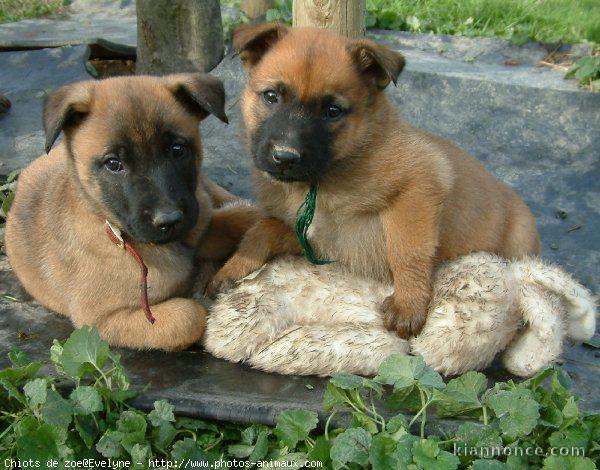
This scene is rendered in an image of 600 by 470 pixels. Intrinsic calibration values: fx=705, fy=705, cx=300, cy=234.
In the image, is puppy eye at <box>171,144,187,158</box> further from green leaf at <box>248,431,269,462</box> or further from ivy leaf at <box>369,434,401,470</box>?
ivy leaf at <box>369,434,401,470</box>

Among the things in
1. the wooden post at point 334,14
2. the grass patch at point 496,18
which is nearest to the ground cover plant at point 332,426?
the wooden post at point 334,14

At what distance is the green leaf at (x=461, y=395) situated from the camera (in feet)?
9.58

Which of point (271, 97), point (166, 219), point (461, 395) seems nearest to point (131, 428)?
point (166, 219)

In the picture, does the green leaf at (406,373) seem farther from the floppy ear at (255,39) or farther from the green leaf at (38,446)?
the floppy ear at (255,39)

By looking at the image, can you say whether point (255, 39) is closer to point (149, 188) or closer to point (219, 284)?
point (149, 188)

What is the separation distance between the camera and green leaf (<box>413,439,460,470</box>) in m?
2.63

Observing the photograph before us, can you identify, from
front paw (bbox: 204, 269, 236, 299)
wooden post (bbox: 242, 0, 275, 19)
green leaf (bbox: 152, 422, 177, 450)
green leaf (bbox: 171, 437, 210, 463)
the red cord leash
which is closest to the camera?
green leaf (bbox: 171, 437, 210, 463)

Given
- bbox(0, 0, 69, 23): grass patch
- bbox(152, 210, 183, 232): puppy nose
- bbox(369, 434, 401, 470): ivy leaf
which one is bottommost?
bbox(0, 0, 69, 23): grass patch

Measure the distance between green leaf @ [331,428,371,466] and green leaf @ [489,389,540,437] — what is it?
541 mm

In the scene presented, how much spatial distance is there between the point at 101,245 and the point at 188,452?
1.22 metres

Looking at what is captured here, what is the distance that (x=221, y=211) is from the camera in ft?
13.6

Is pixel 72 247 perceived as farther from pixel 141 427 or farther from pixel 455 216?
pixel 455 216

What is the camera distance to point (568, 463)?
2.73 metres

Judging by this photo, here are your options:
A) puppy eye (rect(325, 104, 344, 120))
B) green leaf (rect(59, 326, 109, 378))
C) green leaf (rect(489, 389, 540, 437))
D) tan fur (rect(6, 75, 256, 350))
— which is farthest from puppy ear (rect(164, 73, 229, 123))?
green leaf (rect(489, 389, 540, 437))
